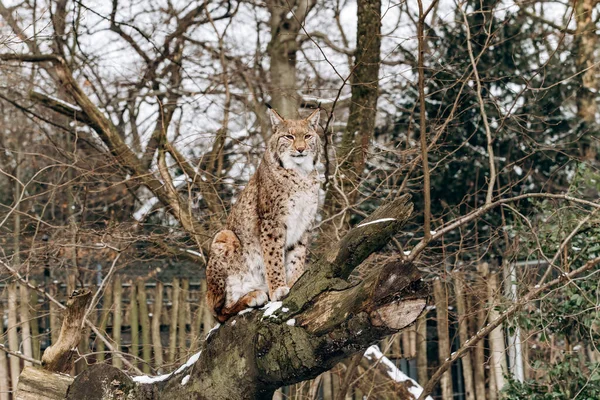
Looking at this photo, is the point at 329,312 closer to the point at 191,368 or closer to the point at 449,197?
the point at 191,368

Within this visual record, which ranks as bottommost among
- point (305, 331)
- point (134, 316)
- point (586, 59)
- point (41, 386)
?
point (41, 386)

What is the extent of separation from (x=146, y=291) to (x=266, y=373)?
5.19m

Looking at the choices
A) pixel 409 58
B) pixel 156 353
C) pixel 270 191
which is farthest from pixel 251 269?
pixel 409 58

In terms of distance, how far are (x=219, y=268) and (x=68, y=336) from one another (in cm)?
131

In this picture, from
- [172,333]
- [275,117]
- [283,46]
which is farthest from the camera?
[283,46]

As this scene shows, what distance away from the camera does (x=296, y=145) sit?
5836mm

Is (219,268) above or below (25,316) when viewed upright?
above

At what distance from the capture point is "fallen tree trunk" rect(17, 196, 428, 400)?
4105mm

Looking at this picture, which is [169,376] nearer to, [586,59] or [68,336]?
[68,336]

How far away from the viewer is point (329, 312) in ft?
14.4

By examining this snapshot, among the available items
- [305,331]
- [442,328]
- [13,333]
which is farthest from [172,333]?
[305,331]

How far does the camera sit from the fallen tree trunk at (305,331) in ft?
13.5

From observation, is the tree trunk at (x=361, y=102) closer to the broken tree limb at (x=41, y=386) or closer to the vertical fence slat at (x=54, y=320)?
the vertical fence slat at (x=54, y=320)

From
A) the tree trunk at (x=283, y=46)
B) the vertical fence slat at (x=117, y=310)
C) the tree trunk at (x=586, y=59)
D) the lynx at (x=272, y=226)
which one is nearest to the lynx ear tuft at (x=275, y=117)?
the lynx at (x=272, y=226)
